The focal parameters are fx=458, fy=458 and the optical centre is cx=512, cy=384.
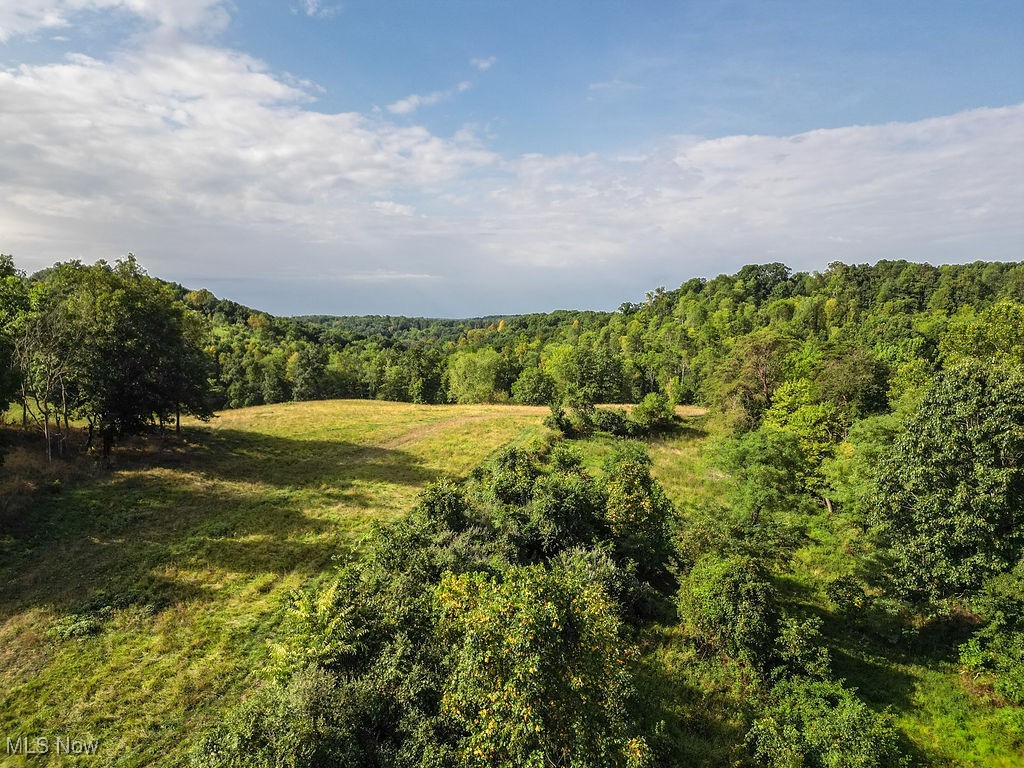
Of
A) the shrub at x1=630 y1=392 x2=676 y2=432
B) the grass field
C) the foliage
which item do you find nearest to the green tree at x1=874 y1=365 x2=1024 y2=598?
the foliage

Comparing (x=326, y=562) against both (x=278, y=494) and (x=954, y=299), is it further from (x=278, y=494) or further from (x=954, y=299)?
(x=954, y=299)

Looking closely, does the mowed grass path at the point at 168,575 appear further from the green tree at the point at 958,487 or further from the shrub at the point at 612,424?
the green tree at the point at 958,487

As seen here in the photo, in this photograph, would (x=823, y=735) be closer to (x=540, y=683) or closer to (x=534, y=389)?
(x=540, y=683)

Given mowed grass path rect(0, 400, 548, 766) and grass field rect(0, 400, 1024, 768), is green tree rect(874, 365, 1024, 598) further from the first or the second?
mowed grass path rect(0, 400, 548, 766)

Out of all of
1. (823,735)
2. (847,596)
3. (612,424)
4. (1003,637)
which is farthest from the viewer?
(612,424)

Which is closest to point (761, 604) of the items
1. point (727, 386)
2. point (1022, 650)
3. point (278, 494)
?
point (1022, 650)

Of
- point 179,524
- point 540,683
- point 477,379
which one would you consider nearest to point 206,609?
point 179,524
